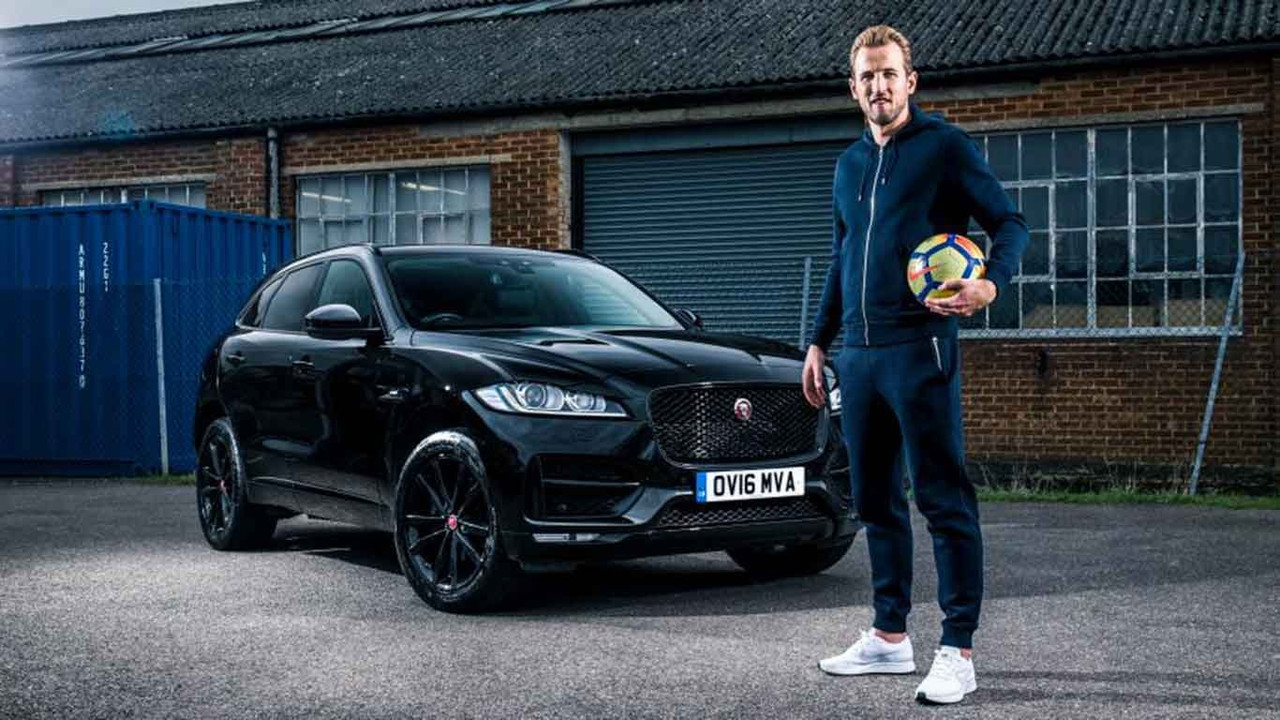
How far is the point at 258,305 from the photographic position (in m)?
9.02

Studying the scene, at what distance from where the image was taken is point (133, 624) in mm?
6543

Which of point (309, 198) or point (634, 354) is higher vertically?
point (309, 198)

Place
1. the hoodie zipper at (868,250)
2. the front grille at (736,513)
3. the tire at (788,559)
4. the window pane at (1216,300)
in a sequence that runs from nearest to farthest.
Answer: the hoodie zipper at (868,250) < the front grille at (736,513) < the tire at (788,559) < the window pane at (1216,300)

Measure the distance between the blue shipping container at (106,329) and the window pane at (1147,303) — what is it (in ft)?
27.4

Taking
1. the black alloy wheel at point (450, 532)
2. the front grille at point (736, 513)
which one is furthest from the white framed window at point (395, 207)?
the front grille at point (736, 513)

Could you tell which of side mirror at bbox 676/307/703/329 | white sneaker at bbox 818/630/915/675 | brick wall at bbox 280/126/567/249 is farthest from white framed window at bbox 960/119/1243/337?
white sneaker at bbox 818/630/915/675

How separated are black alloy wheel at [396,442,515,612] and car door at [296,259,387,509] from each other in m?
0.37

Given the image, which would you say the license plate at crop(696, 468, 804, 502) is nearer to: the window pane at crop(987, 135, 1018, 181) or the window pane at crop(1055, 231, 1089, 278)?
the window pane at crop(1055, 231, 1089, 278)

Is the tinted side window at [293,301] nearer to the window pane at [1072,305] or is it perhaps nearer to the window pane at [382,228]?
A: the window pane at [1072,305]

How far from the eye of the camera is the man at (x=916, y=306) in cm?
475

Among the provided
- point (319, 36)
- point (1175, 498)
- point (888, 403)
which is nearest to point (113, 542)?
point (888, 403)

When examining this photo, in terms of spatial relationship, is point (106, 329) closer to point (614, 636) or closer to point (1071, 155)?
point (1071, 155)

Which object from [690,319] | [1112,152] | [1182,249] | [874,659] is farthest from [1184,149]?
[874,659]

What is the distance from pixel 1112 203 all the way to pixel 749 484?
938cm
